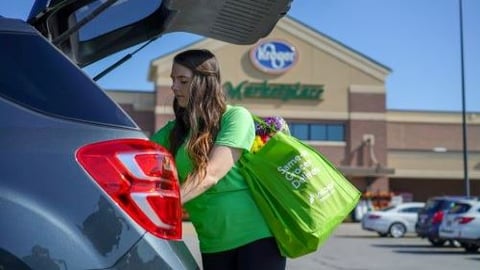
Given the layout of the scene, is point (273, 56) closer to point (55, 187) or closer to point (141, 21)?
point (141, 21)

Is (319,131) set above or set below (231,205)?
above

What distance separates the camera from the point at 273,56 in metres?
48.9

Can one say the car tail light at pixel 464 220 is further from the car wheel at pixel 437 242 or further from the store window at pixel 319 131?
the store window at pixel 319 131

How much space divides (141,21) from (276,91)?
45363mm

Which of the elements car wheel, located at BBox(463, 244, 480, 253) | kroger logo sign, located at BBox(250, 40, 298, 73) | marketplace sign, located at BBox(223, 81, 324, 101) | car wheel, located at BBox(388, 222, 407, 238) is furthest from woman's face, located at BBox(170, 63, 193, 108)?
kroger logo sign, located at BBox(250, 40, 298, 73)

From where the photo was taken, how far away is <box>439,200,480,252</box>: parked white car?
1802 cm

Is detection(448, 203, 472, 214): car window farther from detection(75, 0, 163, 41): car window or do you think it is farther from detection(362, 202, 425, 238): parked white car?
detection(75, 0, 163, 41): car window

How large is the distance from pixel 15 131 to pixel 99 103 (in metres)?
0.29

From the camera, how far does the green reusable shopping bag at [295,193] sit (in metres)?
3.05

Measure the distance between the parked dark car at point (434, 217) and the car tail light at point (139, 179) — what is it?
60.7 feet

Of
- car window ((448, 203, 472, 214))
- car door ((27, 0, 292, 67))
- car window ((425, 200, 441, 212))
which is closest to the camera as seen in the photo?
car door ((27, 0, 292, 67))

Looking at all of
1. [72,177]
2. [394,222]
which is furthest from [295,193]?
[394,222]

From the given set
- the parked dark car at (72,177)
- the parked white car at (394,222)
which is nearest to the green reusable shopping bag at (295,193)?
the parked dark car at (72,177)

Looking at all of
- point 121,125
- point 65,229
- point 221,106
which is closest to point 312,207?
point 221,106
